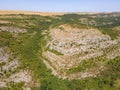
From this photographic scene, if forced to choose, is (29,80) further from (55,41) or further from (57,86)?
(55,41)

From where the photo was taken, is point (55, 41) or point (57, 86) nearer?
point (57, 86)

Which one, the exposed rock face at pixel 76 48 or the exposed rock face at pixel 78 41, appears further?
the exposed rock face at pixel 78 41

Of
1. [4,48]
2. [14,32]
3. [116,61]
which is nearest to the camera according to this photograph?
[116,61]

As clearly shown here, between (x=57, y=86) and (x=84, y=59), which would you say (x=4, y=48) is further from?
(x=57, y=86)

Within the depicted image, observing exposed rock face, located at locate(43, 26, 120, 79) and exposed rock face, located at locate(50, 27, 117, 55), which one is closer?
exposed rock face, located at locate(43, 26, 120, 79)

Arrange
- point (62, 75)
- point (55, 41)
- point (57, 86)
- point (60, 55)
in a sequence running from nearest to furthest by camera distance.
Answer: point (57, 86) < point (62, 75) < point (60, 55) < point (55, 41)

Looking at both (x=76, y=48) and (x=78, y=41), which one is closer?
(x=76, y=48)

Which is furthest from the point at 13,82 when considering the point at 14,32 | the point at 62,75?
the point at 14,32

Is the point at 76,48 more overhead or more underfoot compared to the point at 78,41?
more underfoot

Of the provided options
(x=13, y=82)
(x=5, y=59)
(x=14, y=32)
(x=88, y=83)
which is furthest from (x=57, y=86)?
(x=14, y=32)
